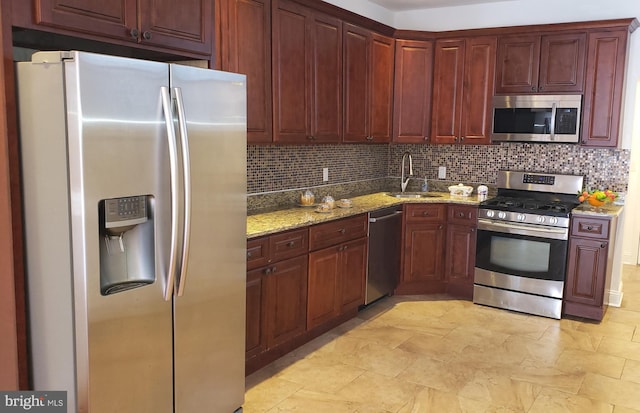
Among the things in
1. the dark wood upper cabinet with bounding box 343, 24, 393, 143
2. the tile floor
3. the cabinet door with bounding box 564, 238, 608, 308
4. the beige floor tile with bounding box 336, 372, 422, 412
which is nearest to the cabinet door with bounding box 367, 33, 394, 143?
the dark wood upper cabinet with bounding box 343, 24, 393, 143

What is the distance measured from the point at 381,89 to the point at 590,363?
112 inches

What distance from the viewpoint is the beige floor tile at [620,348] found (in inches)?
153

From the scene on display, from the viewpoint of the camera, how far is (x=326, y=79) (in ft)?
14.0

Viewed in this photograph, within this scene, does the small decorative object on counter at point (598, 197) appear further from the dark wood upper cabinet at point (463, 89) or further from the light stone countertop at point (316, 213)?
the dark wood upper cabinet at point (463, 89)

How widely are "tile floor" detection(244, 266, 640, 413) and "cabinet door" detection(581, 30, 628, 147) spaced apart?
1.58 metres

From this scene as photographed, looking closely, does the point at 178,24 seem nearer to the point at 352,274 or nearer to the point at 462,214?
the point at 352,274

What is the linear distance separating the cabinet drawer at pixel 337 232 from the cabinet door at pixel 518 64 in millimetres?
1905

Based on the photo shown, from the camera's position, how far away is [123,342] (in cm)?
217

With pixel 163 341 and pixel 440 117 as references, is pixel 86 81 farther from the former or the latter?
pixel 440 117

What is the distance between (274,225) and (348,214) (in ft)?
2.78

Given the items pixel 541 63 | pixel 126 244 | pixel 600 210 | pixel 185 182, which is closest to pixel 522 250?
pixel 600 210

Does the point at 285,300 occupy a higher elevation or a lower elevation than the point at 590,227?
lower
